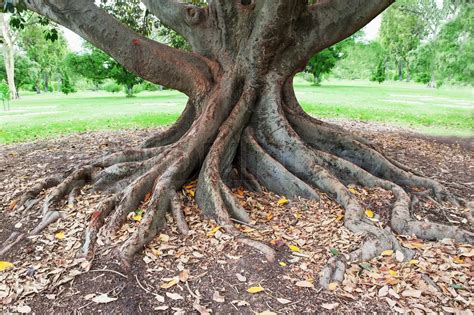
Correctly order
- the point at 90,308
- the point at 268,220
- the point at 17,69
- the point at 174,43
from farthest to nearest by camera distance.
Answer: the point at 17,69 < the point at 174,43 < the point at 268,220 < the point at 90,308

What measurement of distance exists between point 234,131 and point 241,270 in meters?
2.17

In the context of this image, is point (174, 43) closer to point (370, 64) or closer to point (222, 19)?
point (222, 19)

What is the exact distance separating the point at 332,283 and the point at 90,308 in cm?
182

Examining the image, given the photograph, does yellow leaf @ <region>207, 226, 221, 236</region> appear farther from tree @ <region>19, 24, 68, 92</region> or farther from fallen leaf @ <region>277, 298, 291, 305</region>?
tree @ <region>19, 24, 68, 92</region>

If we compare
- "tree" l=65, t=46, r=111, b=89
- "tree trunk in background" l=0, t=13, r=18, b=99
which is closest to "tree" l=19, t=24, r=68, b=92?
"tree trunk in background" l=0, t=13, r=18, b=99

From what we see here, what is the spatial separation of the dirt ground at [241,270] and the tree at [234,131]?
0.19m

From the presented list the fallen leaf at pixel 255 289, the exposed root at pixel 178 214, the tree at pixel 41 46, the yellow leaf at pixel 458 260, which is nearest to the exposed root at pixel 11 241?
the exposed root at pixel 178 214

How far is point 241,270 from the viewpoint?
306 centimetres

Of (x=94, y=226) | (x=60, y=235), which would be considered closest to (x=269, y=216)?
(x=94, y=226)

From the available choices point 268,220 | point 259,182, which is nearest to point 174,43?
point 259,182

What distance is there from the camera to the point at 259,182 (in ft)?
15.4

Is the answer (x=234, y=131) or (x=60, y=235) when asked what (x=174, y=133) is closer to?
(x=234, y=131)

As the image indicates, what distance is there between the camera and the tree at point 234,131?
3.94 meters

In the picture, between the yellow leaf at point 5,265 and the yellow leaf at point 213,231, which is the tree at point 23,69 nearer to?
the yellow leaf at point 5,265
